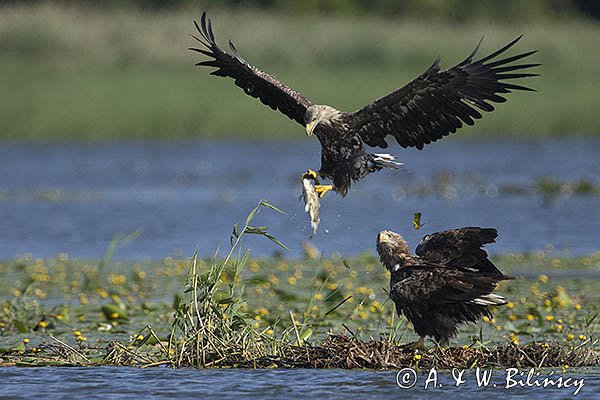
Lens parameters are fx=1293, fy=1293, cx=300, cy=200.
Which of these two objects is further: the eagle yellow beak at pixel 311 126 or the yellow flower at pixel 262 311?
the yellow flower at pixel 262 311

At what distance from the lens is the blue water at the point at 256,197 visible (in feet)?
46.4

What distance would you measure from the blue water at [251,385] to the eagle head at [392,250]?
2.31ft

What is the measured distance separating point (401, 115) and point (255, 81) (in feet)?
4.48

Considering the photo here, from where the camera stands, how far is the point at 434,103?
8.55 meters

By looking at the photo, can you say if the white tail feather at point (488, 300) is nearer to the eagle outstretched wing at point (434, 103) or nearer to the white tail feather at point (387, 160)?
the eagle outstretched wing at point (434, 103)

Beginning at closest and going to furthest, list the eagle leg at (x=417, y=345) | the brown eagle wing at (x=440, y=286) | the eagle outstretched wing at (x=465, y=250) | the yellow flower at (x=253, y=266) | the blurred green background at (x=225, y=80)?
the brown eagle wing at (x=440, y=286), the eagle outstretched wing at (x=465, y=250), the eagle leg at (x=417, y=345), the yellow flower at (x=253, y=266), the blurred green background at (x=225, y=80)

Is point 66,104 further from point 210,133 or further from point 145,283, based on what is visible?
point 145,283

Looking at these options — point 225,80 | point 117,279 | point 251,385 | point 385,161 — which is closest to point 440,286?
point 251,385

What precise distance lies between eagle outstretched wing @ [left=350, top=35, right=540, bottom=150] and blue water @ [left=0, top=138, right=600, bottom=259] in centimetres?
220

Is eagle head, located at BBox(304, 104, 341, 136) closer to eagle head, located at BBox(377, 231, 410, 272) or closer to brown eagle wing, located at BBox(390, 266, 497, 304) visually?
eagle head, located at BBox(377, 231, 410, 272)

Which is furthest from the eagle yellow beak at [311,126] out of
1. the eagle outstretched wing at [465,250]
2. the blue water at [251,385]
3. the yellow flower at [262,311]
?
the blue water at [251,385]

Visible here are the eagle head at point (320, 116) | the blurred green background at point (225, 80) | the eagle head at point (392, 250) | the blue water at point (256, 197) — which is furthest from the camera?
the blurred green background at point (225, 80)

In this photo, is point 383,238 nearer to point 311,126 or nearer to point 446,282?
point 446,282

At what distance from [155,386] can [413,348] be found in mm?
1557
